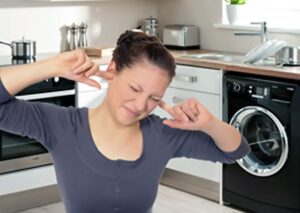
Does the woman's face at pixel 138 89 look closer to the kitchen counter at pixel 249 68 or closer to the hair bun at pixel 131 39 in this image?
the hair bun at pixel 131 39

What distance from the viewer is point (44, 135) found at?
55.8 inches

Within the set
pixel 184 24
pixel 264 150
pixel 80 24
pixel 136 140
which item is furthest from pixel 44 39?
pixel 136 140

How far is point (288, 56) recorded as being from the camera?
367 centimetres

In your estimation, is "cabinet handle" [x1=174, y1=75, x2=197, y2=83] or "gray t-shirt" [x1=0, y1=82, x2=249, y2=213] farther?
"cabinet handle" [x1=174, y1=75, x2=197, y2=83]

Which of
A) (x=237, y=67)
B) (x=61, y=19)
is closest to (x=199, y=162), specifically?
(x=237, y=67)

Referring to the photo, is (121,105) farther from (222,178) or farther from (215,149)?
(222,178)

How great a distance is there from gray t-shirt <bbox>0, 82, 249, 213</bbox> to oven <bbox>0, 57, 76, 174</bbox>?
7.23 ft

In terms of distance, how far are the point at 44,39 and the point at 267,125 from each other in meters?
1.81

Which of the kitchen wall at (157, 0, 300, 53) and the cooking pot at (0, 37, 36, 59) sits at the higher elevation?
the kitchen wall at (157, 0, 300, 53)

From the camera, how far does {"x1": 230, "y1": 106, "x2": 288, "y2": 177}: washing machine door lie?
346 centimetres

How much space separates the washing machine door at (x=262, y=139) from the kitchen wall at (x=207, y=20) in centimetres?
81

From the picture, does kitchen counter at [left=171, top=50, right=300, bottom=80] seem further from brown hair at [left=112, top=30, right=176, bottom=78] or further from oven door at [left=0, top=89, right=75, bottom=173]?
brown hair at [left=112, top=30, right=176, bottom=78]

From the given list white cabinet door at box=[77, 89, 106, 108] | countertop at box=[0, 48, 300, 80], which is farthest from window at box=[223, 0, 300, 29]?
white cabinet door at box=[77, 89, 106, 108]

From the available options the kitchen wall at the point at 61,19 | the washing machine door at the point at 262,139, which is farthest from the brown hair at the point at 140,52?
the kitchen wall at the point at 61,19
